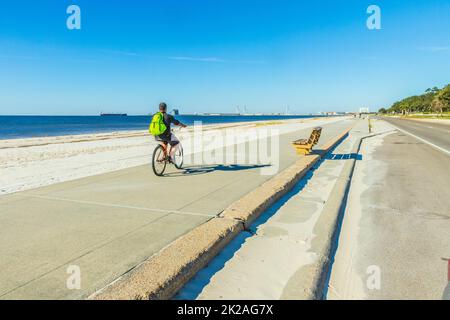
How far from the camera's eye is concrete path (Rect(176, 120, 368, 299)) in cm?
281

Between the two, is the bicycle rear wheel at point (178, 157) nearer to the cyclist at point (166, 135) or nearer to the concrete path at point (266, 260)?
the cyclist at point (166, 135)

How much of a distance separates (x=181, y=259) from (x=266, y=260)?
0.92 m

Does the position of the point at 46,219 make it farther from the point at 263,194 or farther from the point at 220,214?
the point at 263,194

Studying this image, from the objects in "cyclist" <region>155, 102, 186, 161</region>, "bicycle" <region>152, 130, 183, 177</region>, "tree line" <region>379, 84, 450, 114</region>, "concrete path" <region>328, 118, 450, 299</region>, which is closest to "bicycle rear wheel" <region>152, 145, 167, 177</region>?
"bicycle" <region>152, 130, 183, 177</region>

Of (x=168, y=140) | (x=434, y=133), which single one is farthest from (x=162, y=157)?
(x=434, y=133)

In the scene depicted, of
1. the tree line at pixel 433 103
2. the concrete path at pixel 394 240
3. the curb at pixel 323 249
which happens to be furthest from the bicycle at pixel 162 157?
the tree line at pixel 433 103

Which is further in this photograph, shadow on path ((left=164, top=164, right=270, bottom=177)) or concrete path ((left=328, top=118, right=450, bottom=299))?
shadow on path ((left=164, top=164, right=270, bottom=177))

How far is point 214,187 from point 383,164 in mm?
6459

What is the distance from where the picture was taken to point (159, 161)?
26.0 ft

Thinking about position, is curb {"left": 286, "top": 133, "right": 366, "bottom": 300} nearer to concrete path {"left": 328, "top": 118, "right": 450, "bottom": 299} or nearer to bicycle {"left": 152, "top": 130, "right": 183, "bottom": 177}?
concrete path {"left": 328, "top": 118, "right": 450, "bottom": 299}

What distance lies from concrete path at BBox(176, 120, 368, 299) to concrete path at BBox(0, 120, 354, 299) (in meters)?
0.71

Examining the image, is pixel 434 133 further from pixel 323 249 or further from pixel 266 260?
pixel 266 260
